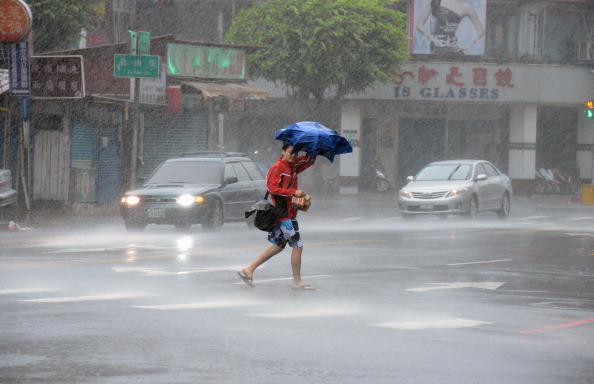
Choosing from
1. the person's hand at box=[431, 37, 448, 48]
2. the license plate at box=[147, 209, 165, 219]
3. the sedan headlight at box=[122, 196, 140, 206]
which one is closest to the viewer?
the license plate at box=[147, 209, 165, 219]

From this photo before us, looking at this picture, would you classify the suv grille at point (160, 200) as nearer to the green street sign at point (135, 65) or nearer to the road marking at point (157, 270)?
the green street sign at point (135, 65)

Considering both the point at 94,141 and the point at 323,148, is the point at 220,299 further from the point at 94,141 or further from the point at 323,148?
the point at 94,141

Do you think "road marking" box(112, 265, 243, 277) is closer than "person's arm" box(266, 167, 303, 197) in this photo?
No

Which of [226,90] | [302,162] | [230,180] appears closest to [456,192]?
[230,180]

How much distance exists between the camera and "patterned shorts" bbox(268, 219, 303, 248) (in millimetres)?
12586

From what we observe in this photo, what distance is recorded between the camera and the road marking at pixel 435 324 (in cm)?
988

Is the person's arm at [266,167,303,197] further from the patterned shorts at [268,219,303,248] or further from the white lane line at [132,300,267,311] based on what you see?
the white lane line at [132,300,267,311]

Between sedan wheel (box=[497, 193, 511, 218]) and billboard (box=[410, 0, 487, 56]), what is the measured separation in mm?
16915

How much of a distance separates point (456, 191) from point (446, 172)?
1.68 metres

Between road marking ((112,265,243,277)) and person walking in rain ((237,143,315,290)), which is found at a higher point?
person walking in rain ((237,143,315,290))

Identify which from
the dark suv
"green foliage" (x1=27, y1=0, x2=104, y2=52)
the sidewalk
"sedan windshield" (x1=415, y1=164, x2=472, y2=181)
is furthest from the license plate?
"green foliage" (x1=27, y1=0, x2=104, y2=52)

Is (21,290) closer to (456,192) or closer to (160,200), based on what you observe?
(160,200)

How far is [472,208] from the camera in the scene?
2848cm

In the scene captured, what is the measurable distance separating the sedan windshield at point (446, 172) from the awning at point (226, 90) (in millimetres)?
7342
